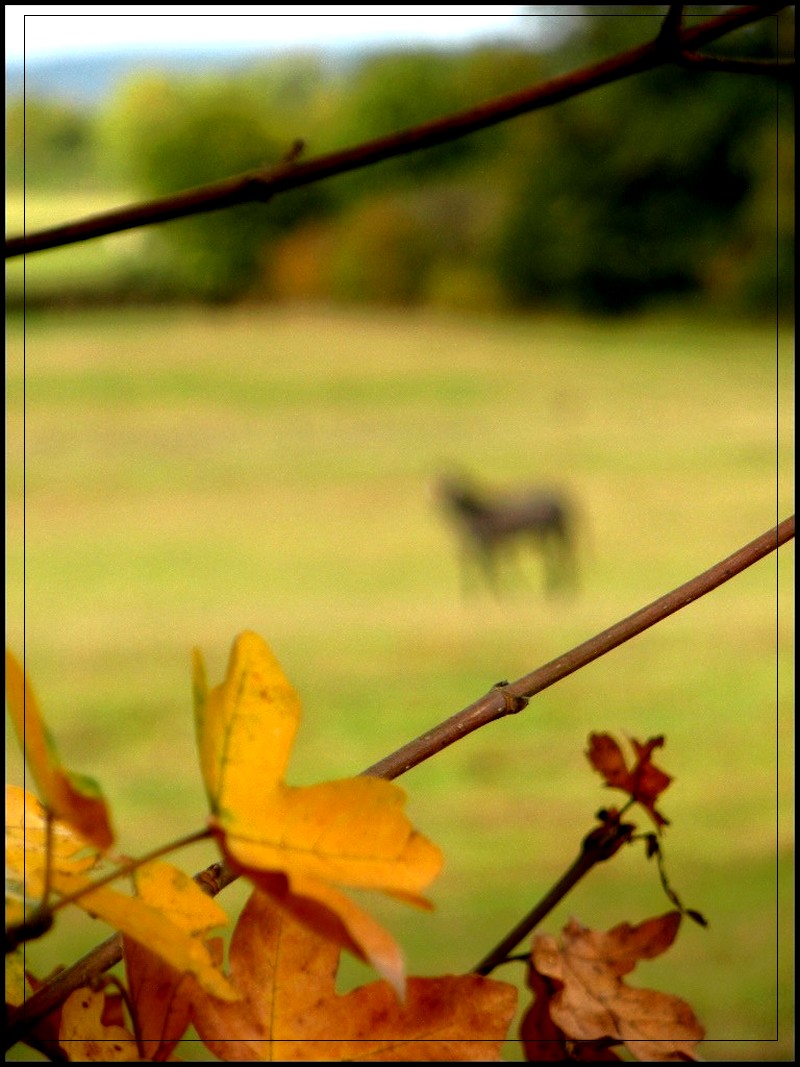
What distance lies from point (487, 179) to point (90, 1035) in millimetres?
3889

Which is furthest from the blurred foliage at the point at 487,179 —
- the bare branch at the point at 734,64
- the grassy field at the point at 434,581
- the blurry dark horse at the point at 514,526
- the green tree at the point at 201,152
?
the bare branch at the point at 734,64

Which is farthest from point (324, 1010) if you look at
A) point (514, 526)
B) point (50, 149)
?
point (514, 526)

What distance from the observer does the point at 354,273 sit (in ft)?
13.3

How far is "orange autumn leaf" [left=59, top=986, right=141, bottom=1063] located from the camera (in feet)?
0.37

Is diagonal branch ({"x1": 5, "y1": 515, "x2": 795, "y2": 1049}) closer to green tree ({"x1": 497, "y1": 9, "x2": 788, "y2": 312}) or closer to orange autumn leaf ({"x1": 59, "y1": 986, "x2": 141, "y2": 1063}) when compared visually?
orange autumn leaf ({"x1": 59, "y1": 986, "x2": 141, "y2": 1063})

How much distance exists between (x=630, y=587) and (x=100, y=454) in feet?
6.83

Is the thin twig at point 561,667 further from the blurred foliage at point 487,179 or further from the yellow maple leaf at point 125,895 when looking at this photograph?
the blurred foliage at point 487,179

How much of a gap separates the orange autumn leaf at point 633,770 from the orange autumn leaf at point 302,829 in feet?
0.23

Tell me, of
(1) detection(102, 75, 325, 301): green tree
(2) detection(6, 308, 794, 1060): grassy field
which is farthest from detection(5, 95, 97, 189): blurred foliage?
(1) detection(102, 75, 325, 301): green tree

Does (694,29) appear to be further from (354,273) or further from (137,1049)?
(354,273)

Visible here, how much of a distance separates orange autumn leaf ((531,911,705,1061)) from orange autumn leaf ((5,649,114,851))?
7 centimetres

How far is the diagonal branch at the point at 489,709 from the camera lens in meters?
0.11

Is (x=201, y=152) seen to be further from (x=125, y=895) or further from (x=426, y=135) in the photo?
(x=125, y=895)

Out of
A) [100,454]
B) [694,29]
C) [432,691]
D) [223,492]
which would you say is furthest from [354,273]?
[694,29]
